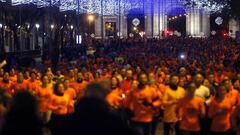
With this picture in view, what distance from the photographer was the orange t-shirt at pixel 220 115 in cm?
1245

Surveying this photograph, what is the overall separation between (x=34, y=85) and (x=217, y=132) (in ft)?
21.1

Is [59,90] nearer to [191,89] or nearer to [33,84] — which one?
[191,89]

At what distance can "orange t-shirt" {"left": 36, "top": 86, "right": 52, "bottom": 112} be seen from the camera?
1423 cm

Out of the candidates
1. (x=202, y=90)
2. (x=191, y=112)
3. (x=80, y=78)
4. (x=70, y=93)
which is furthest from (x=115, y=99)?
(x=80, y=78)

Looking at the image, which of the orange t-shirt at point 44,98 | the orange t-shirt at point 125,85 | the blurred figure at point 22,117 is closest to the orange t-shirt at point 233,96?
the orange t-shirt at point 125,85

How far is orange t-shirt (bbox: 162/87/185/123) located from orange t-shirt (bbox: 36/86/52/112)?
2.65 meters

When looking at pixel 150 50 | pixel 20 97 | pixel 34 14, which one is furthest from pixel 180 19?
pixel 20 97

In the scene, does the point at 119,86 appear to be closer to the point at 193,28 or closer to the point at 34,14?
the point at 34,14

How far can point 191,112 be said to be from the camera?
12688 millimetres

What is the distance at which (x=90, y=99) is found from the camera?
19.2 ft

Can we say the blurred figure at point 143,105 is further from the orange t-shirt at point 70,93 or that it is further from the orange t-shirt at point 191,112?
the orange t-shirt at point 70,93

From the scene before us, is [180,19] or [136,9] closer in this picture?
[136,9]

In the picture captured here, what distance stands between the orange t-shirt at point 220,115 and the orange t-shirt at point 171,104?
138 cm

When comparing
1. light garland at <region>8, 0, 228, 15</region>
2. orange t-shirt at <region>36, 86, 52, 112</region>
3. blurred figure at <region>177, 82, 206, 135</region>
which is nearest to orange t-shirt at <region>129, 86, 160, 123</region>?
blurred figure at <region>177, 82, 206, 135</region>
